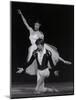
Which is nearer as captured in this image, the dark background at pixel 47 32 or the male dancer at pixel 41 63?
the dark background at pixel 47 32

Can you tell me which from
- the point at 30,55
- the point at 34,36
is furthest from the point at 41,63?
the point at 34,36

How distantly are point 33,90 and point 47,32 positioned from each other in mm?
559

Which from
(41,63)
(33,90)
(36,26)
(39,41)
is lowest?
(33,90)

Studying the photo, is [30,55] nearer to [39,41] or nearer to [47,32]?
[39,41]

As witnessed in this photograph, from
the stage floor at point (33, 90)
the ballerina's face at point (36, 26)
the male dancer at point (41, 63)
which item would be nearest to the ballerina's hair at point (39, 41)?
the male dancer at point (41, 63)

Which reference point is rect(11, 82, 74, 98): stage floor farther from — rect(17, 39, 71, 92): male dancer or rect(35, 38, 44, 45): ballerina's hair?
rect(35, 38, 44, 45): ballerina's hair

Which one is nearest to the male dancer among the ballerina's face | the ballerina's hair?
the ballerina's hair

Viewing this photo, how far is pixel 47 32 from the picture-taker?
3.30 meters

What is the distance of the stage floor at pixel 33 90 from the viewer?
126 inches

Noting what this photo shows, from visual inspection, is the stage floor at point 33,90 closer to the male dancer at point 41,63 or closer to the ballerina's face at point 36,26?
the male dancer at point 41,63

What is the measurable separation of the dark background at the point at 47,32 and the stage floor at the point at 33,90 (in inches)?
1.5

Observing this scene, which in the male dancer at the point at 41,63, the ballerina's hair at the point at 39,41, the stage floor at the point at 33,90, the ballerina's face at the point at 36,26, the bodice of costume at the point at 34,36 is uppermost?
the ballerina's face at the point at 36,26

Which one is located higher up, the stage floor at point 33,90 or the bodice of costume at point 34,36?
the bodice of costume at point 34,36

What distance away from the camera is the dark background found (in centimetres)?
317
